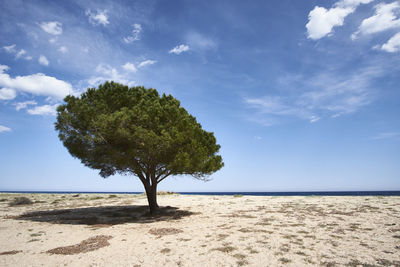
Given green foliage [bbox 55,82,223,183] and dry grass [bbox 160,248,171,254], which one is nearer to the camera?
dry grass [bbox 160,248,171,254]

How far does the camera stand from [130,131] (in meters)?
18.1

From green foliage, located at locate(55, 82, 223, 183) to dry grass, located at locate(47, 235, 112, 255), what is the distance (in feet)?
24.0

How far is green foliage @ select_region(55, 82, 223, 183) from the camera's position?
17.7m

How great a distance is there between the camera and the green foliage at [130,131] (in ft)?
58.2

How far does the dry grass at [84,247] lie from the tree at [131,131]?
7.35 meters

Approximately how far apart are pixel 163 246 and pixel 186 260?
2281 mm

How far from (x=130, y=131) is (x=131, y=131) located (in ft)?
0.39

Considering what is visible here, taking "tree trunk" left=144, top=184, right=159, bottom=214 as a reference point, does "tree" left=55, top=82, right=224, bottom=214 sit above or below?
above

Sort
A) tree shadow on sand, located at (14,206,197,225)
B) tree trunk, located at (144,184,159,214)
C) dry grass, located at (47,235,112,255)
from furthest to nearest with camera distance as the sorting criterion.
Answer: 1. tree trunk, located at (144,184,159,214)
2. tree shadow on sand, located at (14,206,197,225)
3. dry grass, located at (47,235,112,255)

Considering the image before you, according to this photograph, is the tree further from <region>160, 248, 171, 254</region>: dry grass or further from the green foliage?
<region>160, 248, 171, 254</region>: dry grass

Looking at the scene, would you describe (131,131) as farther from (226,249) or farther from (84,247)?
(226,249)

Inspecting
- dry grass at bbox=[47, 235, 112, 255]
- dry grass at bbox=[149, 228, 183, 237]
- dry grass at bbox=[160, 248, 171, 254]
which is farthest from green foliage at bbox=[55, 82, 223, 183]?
dry grass at bbox=[160, 248, 171, 254]

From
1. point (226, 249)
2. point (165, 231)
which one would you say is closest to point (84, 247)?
point (165, 231)

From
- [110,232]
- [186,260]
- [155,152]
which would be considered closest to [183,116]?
[155,152]
